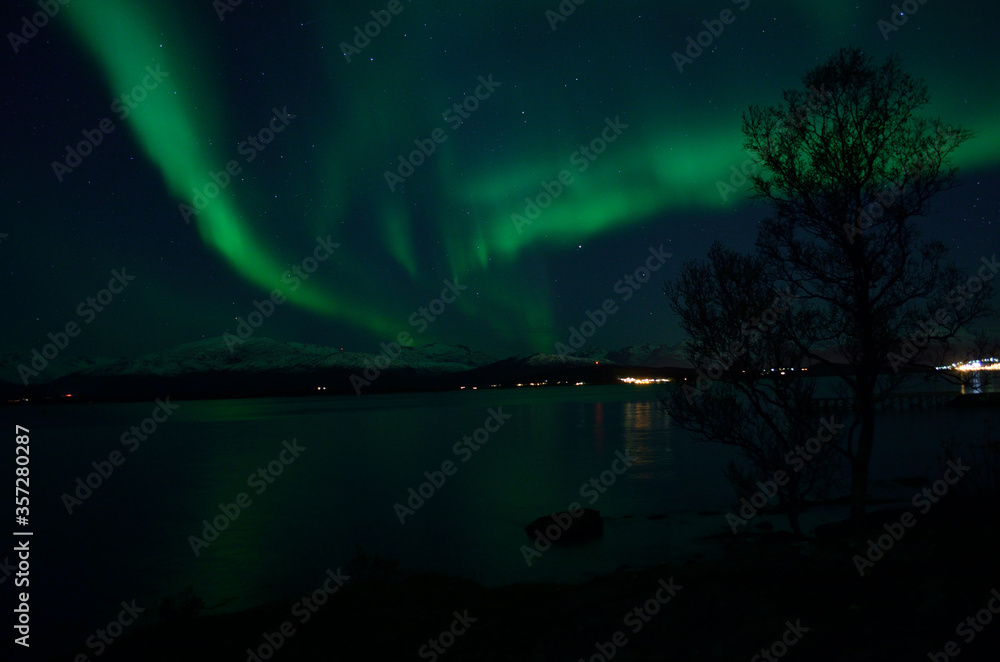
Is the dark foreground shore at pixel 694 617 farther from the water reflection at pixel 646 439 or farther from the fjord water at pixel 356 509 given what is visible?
the water reflection at pixel 646 439

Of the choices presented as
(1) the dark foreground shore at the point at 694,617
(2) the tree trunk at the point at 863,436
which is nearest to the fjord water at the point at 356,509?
(1) the dark foreground shore at the point at 694,617

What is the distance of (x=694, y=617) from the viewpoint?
8.64m

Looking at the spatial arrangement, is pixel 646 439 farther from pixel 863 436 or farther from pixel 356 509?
pixel 863 436

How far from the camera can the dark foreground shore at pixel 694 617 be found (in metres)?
7.55

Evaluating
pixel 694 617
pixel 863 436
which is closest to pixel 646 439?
pixel 863 436

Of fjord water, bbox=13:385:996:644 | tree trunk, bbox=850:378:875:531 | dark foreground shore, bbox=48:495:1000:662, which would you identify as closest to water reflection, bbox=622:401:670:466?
fjord water, bbox=13:385:996:644

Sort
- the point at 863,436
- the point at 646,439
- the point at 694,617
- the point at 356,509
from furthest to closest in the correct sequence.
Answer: the point at 646,439 → the point at 356,509 → the point at 863,436 → the point at 694,617

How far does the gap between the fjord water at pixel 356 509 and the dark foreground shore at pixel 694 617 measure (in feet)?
25.3

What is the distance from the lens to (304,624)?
12945 millimetres

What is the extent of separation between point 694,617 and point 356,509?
1244 inches

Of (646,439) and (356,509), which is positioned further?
(646,439)

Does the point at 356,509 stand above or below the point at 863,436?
below

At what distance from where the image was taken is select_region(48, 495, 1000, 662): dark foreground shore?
755 cm

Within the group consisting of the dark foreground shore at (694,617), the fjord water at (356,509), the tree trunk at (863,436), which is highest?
the tree trunk at (863,436)
